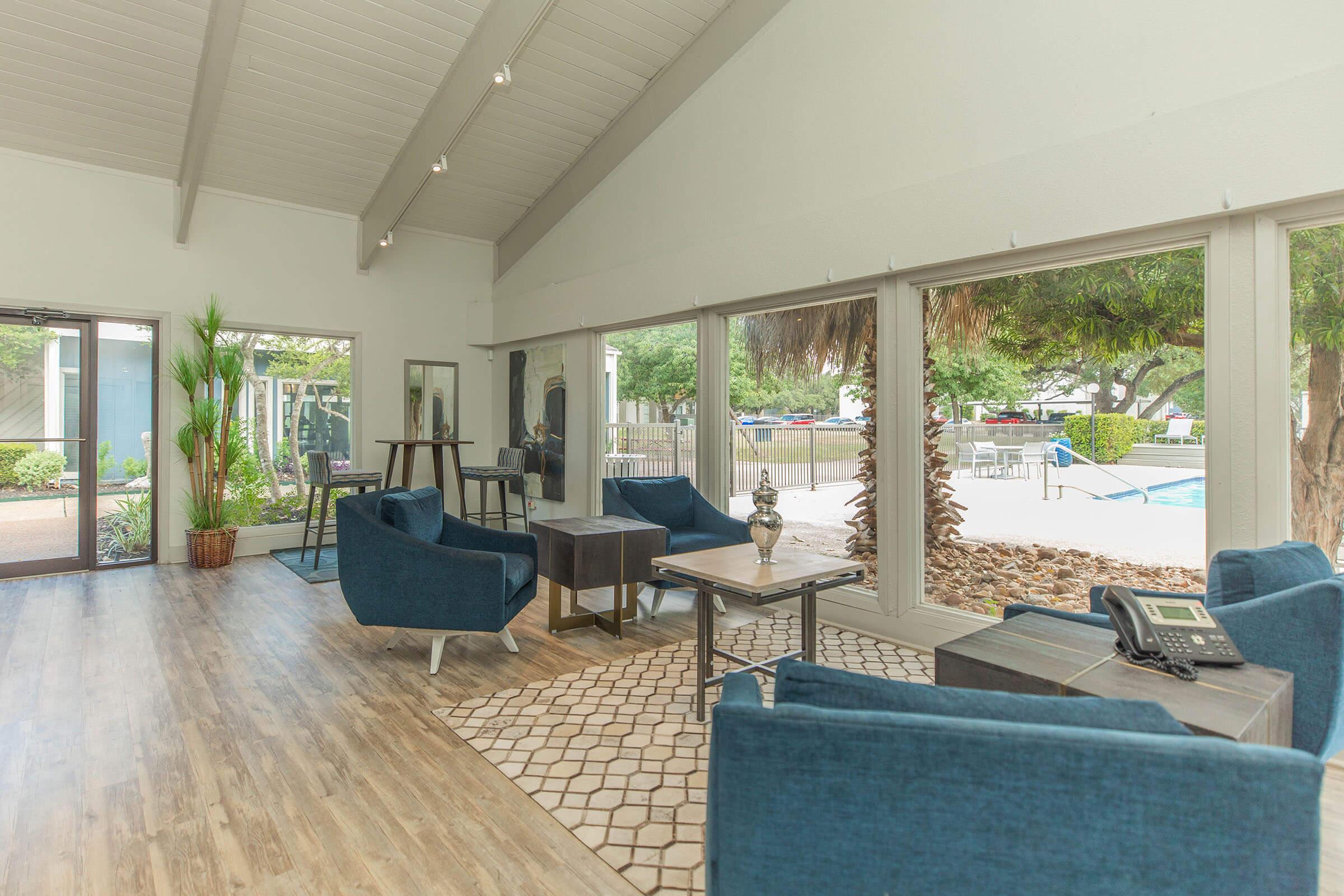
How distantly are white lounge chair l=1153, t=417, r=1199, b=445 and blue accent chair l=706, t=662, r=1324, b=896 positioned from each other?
2539mm

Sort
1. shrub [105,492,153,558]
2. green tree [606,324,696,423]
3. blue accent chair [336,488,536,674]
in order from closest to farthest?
blue accent chair [336,488,536,674]
green tree [606,324,696,423]
shrub [105,492,153,558]

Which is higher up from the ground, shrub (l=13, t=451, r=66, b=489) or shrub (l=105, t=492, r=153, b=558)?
shrub (l=13, t=451, r=66, b=489)

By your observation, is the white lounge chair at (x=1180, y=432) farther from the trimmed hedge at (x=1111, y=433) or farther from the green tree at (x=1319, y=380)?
the green tree at (x=1319, y=380)

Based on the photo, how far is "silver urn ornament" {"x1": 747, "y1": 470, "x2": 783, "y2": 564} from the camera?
10.3ft

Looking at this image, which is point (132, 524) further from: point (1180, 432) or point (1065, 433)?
point (1180, 432)

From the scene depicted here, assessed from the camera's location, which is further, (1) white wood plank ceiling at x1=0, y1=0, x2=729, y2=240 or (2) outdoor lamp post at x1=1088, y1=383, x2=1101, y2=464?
(1) white wood plank ceiling at x1=0, y1=0, x2=729, y2=240

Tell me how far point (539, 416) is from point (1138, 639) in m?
5.84

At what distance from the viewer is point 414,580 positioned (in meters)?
3.39

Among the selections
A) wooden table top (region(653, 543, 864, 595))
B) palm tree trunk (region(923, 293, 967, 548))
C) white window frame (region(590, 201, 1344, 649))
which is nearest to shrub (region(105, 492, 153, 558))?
wooden table top (region(653, 543, 864, 595))

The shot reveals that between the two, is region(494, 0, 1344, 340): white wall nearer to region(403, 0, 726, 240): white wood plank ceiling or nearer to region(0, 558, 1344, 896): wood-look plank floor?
region(403, 0, 726, 240): white wood plank ceiling

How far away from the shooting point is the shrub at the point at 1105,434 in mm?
3314

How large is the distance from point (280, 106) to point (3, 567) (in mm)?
3998

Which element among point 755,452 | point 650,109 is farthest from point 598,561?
point 650,109

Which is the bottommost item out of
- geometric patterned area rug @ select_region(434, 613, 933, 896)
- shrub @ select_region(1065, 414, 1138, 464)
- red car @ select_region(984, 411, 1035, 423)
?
geometric patterned area rug @ select_region(434, 613, 933, 896)
